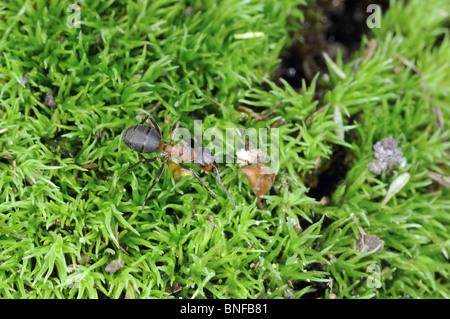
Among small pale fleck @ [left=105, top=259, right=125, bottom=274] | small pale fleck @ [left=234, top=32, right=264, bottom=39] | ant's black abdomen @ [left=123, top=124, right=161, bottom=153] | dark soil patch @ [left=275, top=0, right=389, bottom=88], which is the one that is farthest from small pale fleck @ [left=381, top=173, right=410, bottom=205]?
small pale fleck @ [left=105, top=259, right=125, bottom=274]

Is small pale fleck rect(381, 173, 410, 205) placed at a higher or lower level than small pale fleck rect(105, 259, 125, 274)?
higher

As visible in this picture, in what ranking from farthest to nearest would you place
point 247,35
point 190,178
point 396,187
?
point 247,35
point 396,187
point 190,178

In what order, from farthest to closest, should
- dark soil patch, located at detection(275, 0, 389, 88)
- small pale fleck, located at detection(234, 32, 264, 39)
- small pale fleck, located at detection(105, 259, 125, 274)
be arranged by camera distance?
dark soil patch, located at detection(275, 0, 389, 88) < small pale fleck, located at detection(234, 32, 264, 39) < small pale fleck, located at detection(105, 259, 125, 274)

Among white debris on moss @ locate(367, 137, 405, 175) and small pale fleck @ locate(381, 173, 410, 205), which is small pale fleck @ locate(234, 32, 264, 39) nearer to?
white debris on moss @ locate(367, 137, 405, 175)

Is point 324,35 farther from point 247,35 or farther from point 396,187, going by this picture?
point 396,187

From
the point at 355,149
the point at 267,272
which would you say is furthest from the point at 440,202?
the point at 267,272

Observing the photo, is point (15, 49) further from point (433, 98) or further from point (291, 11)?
point (433, 98)

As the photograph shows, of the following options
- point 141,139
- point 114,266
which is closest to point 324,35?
point 141,139

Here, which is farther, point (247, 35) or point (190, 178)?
point (247, 35)
